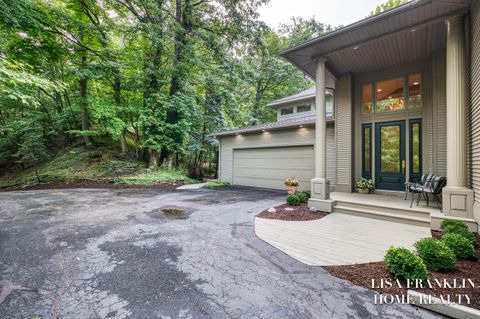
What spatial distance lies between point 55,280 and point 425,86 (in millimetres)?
9109

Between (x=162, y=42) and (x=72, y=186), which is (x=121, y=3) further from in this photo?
(x=72, y=186)

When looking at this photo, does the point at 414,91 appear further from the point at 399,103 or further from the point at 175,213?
the point at 175,213

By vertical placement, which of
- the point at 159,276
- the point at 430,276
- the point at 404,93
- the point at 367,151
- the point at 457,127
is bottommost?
the point at 159,276

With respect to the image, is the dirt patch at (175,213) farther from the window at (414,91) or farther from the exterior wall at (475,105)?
the window at (414,91)

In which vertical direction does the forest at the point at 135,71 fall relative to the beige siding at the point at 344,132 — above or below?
above

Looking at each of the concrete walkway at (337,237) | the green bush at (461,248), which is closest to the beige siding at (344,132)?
the concrete walkway at (337,237)

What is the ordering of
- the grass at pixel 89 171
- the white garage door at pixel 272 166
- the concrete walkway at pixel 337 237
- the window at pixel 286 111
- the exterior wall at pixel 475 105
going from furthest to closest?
the window at pixel 286 111 < the grass at pixel 89 171 < the white garage door at pixel 272 166 < the exterior wall at pixel 475 105 < the concrete walkway at pixel 337 237

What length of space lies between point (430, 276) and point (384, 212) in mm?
2767

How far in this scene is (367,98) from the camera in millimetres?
7008

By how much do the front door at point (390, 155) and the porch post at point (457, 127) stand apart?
2.47 meters

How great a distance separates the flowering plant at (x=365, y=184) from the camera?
6592mm

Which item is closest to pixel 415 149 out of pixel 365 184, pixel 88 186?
pixel 365 184

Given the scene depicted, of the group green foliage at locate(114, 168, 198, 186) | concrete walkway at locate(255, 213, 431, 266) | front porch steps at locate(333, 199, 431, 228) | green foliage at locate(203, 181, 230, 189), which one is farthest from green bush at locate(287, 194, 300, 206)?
green foliage at locate(114, 168, 198, 186)

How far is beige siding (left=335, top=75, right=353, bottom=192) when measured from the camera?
22.8 feet
